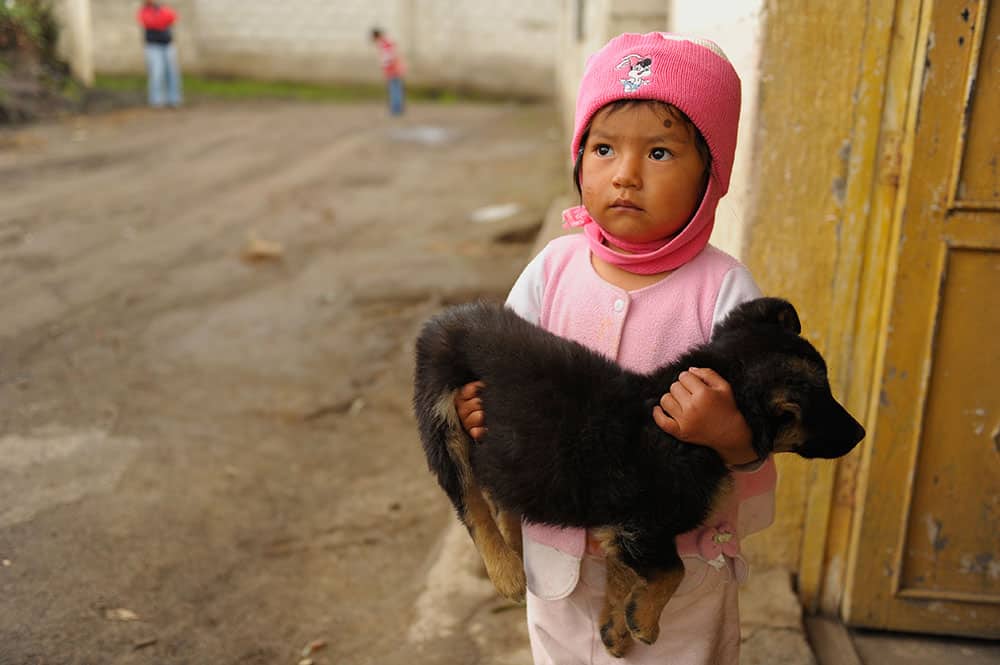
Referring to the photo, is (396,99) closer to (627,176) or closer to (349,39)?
(349,39)

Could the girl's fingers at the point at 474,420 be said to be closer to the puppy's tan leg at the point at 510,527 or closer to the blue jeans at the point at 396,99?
the puppy's tan leg at the point at 510,527

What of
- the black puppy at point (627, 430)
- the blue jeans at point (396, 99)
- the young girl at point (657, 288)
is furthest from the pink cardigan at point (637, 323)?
the blue jeans at point (396, 99)

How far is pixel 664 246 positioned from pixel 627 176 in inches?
6.1

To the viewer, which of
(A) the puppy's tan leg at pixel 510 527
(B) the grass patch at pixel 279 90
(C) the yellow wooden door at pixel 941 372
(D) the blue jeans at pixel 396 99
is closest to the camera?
(A) the puppy's tan leg at pixel 510 527

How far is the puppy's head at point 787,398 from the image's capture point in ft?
4.58

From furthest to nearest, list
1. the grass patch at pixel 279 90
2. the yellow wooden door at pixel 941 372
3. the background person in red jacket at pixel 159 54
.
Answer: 1. the grass patch at pixel 279 90
2. the background person in red jacket at pixel 159 54
3. the yellow wooden door at pixel 941 372

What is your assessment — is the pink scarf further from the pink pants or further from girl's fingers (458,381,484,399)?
the pink pants

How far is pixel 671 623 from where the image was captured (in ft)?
5.76

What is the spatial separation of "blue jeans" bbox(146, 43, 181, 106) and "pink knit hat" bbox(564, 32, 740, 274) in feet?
51.8

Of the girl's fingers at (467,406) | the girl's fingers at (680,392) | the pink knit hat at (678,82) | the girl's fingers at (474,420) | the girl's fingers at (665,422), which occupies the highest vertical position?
the pink knit hat at (678,82)

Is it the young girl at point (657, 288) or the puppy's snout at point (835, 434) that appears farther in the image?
the young girl at point (657, 288)

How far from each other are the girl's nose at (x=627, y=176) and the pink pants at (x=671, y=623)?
2.35ft

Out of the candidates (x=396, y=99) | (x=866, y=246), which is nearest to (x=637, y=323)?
(x=866, y=246)

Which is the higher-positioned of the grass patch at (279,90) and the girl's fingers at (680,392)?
the girl's fingers at (680,392)
